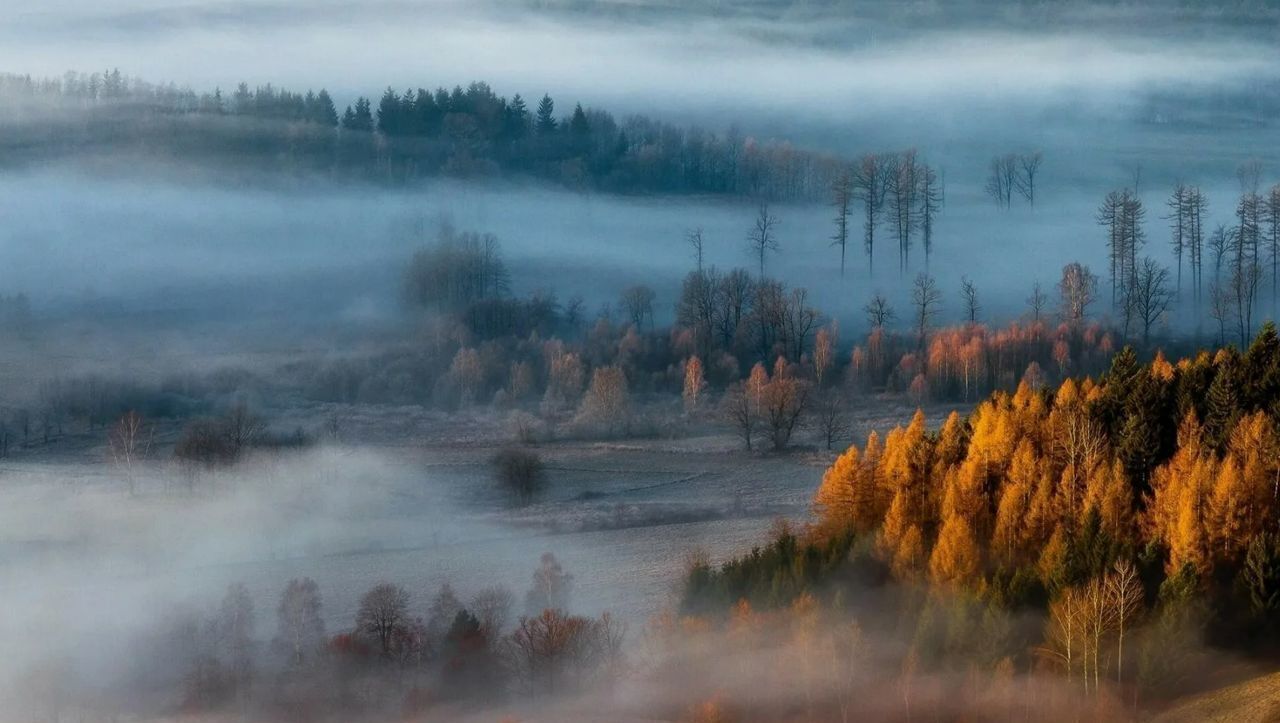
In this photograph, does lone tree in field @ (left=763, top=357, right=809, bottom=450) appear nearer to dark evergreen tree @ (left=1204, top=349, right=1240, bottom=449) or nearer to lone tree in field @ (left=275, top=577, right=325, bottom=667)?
lone tree in field @ (left=275, top=577, right=325, bottom=667)

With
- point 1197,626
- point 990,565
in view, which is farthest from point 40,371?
point 1197,626

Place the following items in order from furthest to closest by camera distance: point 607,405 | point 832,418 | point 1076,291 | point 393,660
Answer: point 1076,291 < point 607,405 < point 832,418 < point 393,660

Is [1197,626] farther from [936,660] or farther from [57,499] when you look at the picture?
[57,499]

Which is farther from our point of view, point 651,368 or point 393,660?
point 651,368

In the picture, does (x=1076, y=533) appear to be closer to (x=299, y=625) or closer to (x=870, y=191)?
(x=299, y=625)

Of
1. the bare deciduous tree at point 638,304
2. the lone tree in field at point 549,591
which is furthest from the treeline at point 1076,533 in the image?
the bare deciduous tree at point 638,304

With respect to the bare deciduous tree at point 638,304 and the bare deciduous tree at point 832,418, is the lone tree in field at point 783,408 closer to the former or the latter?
the bare deciduous tree at point 832,418

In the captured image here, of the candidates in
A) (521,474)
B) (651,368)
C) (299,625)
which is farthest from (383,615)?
(651,368)
